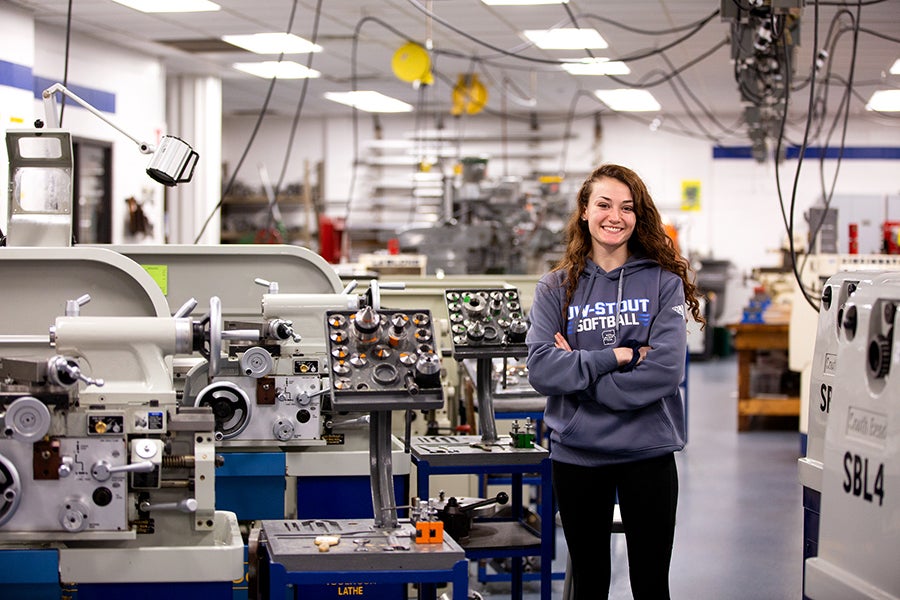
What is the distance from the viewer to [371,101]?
12.1m

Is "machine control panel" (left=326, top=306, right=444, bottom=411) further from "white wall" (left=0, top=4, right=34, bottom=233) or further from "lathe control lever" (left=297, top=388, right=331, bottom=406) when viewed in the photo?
"white wall" (left=0, top=4, right=34, bottom=233)

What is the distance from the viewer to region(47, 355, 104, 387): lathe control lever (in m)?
2.27

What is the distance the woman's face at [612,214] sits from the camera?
2760mm

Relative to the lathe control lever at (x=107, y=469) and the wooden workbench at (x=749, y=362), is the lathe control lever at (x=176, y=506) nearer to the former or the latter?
the lathe control lever at (x=107, y=469)

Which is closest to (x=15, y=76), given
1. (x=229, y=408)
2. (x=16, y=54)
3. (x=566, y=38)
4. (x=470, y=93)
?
(x=16, y=54)

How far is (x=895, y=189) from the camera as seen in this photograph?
43.5ft

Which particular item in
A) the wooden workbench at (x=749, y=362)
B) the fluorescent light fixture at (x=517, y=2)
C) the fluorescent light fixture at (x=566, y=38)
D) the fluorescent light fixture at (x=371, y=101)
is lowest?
the wooden workbench at (x=749, y=362)

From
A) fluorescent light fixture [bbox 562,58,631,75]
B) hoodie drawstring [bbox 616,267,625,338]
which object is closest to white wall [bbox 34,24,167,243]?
fluorescent light fixture [bbox 562,58,631,75]

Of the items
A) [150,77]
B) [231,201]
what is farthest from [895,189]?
[150,77]

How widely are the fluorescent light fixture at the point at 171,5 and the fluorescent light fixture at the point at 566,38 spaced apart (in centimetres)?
213

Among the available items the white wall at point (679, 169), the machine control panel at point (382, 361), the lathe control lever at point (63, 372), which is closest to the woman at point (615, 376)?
the machine control panel at point (382, 361)

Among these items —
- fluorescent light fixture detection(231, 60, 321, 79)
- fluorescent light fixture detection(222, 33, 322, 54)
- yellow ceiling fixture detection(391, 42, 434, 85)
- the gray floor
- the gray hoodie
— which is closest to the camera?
the gray hoodie

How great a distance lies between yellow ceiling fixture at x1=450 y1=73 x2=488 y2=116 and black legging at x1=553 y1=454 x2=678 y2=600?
21.2 ft

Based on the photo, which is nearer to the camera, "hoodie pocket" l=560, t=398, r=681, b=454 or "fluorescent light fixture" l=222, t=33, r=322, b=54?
"hoodie pocket" l=560, t=398, r=681, b=454
